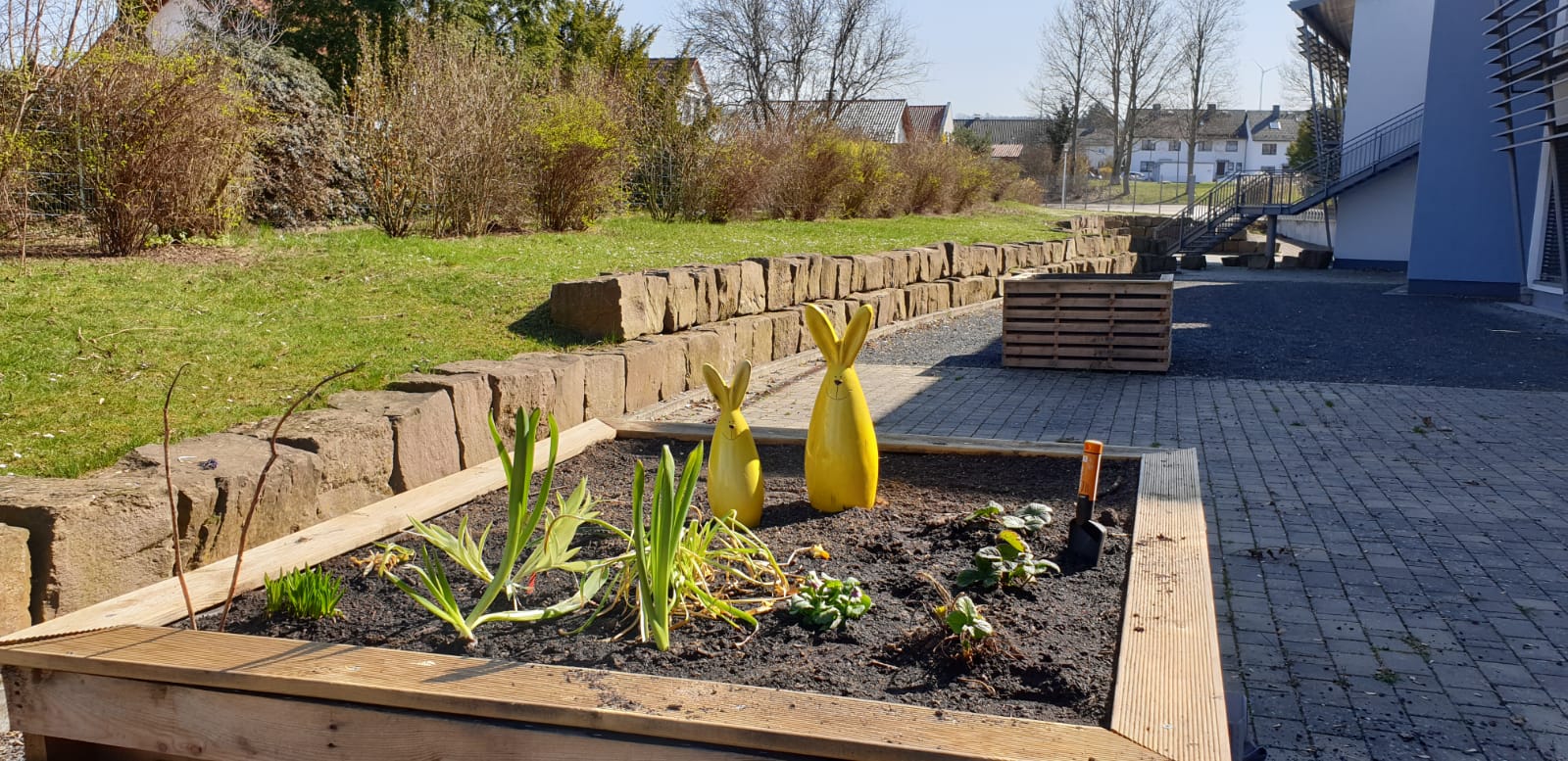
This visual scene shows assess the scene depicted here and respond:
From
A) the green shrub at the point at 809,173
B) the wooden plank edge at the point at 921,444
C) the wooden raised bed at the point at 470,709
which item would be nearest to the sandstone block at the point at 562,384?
the wooden plank edge at the point at 921,444

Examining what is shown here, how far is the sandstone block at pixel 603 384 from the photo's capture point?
223 inches

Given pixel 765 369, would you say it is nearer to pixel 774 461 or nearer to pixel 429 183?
pixel 429 183

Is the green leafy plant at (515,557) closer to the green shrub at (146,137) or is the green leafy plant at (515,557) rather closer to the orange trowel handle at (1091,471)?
the orange trowel handle at (1091,471)

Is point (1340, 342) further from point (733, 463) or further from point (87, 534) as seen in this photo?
point (87, 534)

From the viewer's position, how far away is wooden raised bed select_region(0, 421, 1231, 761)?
167 cm

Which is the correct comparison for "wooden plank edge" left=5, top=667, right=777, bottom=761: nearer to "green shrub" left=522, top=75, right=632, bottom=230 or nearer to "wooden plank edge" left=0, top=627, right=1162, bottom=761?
"wooden plank edge" left=0, top=627, right=1162, bottom=761

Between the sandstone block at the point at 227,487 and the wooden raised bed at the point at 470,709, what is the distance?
85 cm

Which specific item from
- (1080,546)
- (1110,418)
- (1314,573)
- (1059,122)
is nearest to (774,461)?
(1080,546)

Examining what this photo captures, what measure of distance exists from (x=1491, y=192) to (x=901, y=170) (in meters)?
10.1

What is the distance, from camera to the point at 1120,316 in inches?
368

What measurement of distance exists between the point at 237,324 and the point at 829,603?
422 cm

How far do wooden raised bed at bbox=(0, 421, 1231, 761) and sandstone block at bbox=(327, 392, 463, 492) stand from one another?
1.69m

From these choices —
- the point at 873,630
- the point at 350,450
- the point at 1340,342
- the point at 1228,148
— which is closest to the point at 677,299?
the point at 350,450

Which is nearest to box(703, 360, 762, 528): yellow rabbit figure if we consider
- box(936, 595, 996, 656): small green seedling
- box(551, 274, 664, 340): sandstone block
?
box(936, 595, 996, 656): small green seedling
